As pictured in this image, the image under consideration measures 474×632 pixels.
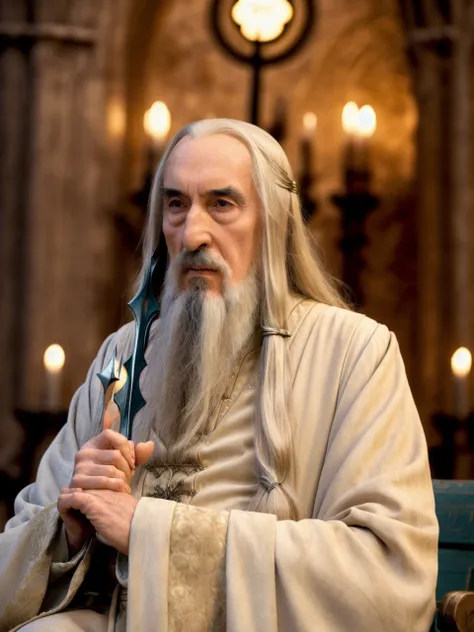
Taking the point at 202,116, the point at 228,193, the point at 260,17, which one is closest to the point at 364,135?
the point at 260,17

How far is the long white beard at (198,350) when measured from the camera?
3072mm

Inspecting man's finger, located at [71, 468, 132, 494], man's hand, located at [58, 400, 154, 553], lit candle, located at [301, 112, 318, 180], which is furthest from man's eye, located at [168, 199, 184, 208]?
lit candle, located at [301, 112, 318, 180]

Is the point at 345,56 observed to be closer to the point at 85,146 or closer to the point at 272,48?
the point at 272,48

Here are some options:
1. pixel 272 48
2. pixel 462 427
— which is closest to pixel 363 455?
pixel 462 427

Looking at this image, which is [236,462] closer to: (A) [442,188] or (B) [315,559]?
(B) [315,559]

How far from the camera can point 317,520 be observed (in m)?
2.75

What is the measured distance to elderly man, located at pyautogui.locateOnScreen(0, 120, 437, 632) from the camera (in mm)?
2676

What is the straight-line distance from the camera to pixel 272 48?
233 inches

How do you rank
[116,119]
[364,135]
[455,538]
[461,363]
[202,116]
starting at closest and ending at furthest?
[455,538] < [461,363] < [364,135] < [116,119] < [202,116]

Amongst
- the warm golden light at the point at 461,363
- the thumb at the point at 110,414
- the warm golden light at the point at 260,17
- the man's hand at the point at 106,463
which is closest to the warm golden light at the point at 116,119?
the warm golden light at the point at 260,17

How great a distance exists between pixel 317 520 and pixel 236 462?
28 centimetres

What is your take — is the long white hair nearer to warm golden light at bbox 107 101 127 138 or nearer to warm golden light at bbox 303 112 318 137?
warm golden light at bbox 303 112 318 137

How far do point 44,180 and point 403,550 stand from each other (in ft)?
10.4

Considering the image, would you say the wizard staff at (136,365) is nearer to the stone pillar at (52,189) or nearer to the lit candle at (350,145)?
the lit candle at (350,145)
